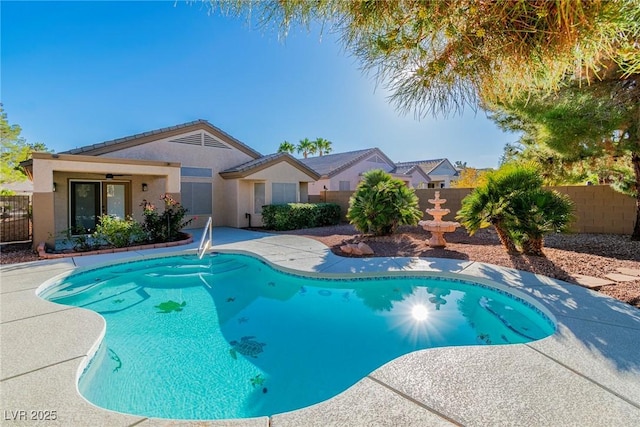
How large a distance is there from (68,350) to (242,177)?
1351cm

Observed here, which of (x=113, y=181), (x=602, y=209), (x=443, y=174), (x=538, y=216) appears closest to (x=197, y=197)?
(x=113, y=181)

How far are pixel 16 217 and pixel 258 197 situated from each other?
10234 millimetres

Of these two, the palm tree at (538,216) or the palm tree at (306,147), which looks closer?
the palm tree at (538,216)

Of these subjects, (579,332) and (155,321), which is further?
(155,321)

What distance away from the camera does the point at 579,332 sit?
4094 mm

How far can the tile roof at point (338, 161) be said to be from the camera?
2656 centimetres

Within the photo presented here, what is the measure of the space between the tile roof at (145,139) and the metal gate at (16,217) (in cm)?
264

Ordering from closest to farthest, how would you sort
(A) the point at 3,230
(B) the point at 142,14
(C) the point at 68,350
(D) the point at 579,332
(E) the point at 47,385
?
(E) the point at 47,385 < (C) the point at 68,350 < (D) the point at 579,332 < (B) the point at 142,14 < (A) the point at 3,230

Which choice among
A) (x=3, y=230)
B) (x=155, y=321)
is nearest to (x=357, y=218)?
(x=155, y=321)

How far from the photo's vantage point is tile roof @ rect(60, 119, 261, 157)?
13617 mm

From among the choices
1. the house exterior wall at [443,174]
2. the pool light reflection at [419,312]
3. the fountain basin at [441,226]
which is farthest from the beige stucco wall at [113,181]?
the house exterior wall at [443,174]

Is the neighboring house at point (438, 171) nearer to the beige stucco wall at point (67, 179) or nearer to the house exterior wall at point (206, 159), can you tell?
the house exterior wall at point (206, 159)

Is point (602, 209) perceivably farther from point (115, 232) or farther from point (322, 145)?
point (322, 145)

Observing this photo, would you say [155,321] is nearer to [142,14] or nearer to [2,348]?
[2,348]
